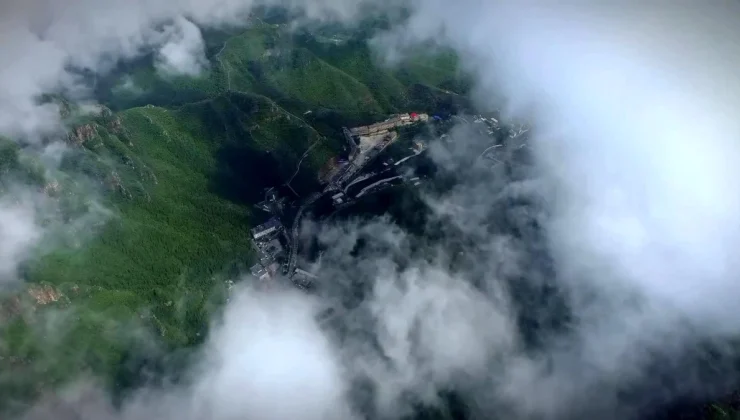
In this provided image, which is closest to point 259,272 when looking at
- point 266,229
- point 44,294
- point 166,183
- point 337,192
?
point 266,229

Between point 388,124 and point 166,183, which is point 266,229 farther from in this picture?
point 388,124

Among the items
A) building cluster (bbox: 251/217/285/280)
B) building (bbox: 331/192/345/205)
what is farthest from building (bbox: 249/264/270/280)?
building (bbox: 331/192/345/205)

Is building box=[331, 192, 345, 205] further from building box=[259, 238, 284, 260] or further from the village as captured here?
building box=[259, 238, 284, 260]

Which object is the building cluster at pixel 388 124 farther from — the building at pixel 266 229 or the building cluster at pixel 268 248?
the building cluster at pixel 268 248

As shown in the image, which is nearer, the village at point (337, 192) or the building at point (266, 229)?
the village at point (337, 192)

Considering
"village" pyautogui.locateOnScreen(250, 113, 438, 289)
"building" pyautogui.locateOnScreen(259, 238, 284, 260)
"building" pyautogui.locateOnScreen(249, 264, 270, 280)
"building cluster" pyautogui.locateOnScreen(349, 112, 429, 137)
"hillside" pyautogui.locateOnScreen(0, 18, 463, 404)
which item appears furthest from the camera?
"building cluster" pyautogui.locateOnScreen(349, 112, 429, 137)

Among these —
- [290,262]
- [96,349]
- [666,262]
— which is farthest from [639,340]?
[96,349]

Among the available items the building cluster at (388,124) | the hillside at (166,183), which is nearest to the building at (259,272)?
the hillside at (166,183)
